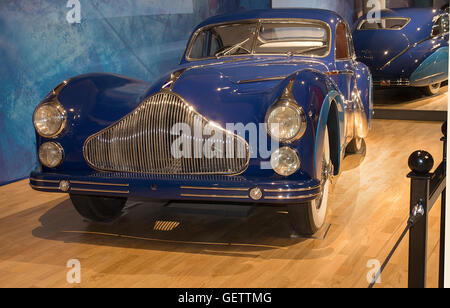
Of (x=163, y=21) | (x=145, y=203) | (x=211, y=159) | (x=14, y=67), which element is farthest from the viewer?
(x=163, y=21)

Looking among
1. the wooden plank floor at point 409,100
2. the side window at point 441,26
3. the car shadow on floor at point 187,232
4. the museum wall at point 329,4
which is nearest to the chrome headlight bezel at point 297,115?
the car shadow on floor at point 187,232

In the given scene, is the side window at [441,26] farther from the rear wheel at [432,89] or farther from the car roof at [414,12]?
the rear wheel at [432,89]

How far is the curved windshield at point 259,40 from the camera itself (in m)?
4.42

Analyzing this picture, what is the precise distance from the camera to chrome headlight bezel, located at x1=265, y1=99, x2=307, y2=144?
3.04 meters

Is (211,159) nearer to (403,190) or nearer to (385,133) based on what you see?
(403,190)

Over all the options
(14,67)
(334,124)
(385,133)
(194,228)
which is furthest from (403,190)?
(14,67)

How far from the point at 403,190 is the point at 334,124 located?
3.39 ft

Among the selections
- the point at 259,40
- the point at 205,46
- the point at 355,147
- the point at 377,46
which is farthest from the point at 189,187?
the point at 377,46

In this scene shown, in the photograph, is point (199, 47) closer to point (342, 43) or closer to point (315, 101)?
point (342, 43)

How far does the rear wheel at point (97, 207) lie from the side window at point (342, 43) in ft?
6.52

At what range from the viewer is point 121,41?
6.42m

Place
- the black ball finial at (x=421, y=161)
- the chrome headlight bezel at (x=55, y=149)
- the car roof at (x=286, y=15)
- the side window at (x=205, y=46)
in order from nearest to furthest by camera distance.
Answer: the black ball finial at (x=421, y=161) < the chrome headlight bezel at (x=55, y=149) < the car roof at (x=286, y=15) < the side window at (x=205, y=46)

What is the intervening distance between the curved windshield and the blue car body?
0.35 meters

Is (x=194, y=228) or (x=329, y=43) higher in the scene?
(x=329, y=43)
